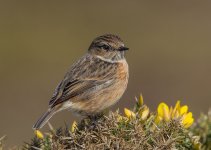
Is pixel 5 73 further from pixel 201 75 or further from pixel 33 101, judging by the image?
pixel 201 75

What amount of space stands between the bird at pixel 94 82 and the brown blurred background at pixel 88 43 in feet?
18.8

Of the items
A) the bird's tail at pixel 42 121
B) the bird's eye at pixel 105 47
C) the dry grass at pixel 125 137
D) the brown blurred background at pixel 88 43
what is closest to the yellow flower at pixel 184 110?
the dry grass at pixel 125 137

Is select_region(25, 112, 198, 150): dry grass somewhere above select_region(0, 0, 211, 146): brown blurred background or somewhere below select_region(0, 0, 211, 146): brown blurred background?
below

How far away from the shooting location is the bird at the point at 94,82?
8.46 metres

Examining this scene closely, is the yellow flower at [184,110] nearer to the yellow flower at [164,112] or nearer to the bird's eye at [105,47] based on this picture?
the yellow flower at [164,112]

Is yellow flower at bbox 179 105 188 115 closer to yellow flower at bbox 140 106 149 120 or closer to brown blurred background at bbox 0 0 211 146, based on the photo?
yellow flower at bbox 140 106 149 120

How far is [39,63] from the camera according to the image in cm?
2156

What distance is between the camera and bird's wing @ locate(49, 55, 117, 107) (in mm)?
8469

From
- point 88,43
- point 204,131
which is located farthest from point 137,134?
point 88,43

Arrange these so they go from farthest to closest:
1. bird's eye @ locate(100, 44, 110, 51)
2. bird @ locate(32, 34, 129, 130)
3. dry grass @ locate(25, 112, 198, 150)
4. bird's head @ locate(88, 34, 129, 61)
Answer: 1. bird's eye @ locate(100, 44, 110, 51)
2. bird's head @ locate(88, 34, 129, 61)
3. bird @ locate(32, 34, 129, 130)
4. dry grass @ locate(25, 112, 198, 150)

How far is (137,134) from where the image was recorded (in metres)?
5.46

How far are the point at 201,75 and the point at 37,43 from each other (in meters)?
5.86

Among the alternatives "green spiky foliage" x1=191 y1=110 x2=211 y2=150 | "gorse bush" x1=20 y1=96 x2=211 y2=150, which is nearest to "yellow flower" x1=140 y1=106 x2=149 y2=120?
"gorse bush" x1=20 y1=96 x2=211 y2=150

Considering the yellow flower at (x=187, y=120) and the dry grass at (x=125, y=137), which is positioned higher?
the yellow flower at (x=187, y=120)
